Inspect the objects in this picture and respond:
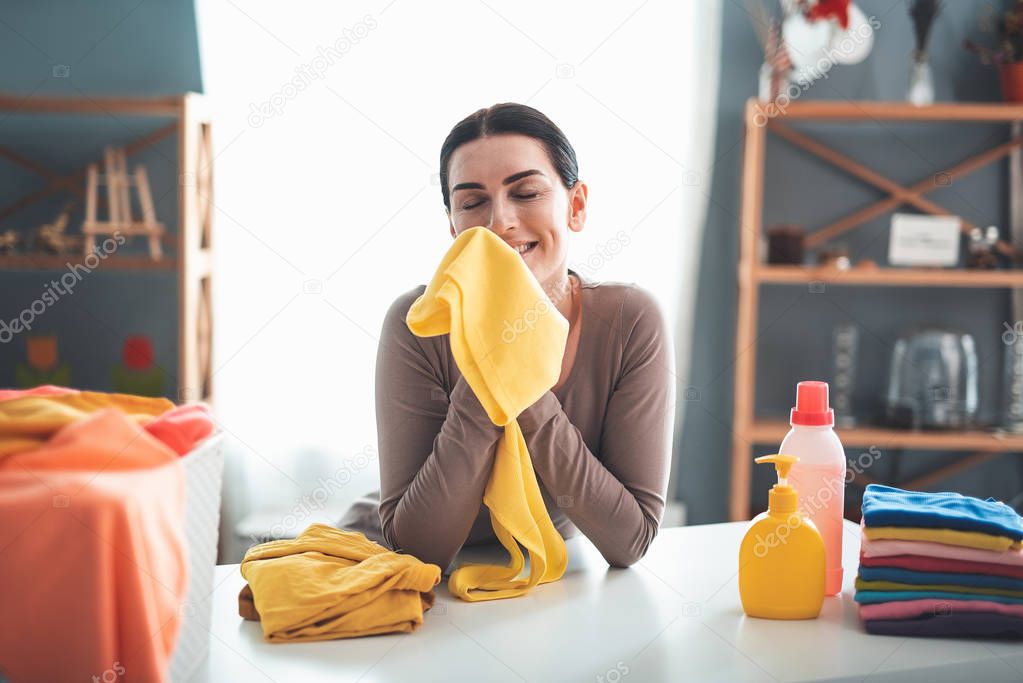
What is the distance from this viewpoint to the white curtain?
2264mm

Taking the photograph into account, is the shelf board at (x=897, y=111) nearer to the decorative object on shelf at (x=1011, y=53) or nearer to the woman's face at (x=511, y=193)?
the decorative object on shelf at (x=1011, y=53)

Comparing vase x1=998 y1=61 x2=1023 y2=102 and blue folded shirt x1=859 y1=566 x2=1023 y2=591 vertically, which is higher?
vase x1=998 y1=61 x2=1023 y2=102

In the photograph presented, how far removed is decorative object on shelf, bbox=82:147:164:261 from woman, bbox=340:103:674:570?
4.24 feet

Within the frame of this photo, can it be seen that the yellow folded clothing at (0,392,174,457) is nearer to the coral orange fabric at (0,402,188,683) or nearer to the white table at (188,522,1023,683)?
the coral orange fabric at (0,402,188,683)

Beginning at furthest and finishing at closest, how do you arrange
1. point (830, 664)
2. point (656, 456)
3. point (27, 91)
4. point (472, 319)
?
1. point (27, 91)
2. point (656, 456)
3. point (472, 319)
4. point (830, 664)

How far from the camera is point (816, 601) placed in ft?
2.87

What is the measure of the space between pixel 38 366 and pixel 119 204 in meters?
0.42

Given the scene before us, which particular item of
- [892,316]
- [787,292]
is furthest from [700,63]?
[892,316]

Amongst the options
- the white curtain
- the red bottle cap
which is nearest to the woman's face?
the red bottle cap

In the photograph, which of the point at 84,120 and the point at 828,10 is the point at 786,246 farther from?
the point at 84,120

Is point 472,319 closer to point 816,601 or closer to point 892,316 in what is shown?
point 816,601

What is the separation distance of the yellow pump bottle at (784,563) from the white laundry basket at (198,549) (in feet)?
1.50

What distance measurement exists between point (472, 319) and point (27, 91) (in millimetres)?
1865

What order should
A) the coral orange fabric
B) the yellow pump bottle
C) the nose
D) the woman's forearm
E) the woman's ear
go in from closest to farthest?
1. the coral orange fabric
2. the yellow pump bottle
3. the woman's forearm
4. the nose
5. the woman's ear
